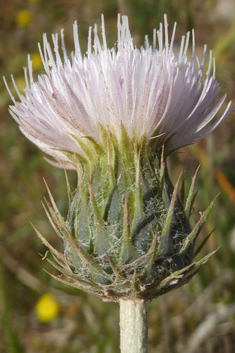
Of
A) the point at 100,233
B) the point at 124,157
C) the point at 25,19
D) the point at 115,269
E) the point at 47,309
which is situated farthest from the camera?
the point at 25,19

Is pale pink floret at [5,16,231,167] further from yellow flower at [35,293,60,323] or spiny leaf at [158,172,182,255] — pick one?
yellow flower at [35,293,60,323]

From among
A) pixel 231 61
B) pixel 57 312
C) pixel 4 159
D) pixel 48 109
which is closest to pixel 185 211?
pixel 48 109

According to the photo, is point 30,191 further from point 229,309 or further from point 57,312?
point 229,309

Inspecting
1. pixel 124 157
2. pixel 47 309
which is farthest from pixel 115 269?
pixel 47 309

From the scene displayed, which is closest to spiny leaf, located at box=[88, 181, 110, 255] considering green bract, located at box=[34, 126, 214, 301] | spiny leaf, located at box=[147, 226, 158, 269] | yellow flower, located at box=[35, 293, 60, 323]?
green bract, located at box=[34, 126, 214, 301]

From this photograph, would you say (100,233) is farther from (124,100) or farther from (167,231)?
(124,100)

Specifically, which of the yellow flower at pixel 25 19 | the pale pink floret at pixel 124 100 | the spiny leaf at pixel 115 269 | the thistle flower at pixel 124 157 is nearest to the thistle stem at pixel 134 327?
the thistle flower at pixel 124 157
